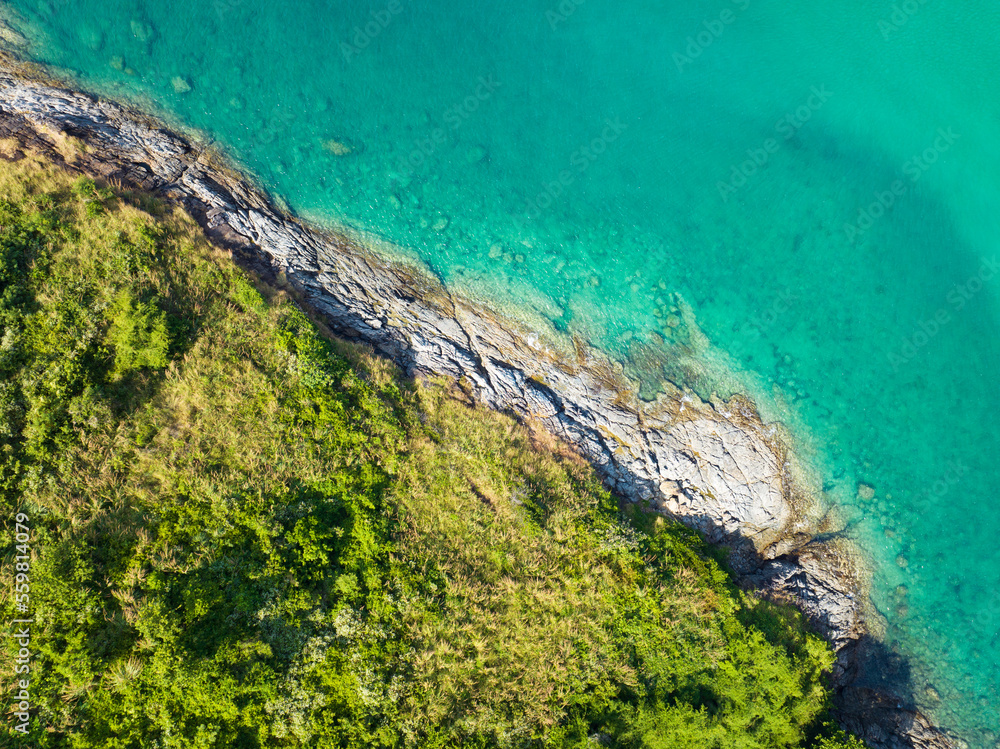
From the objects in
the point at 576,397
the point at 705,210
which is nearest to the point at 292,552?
the point at 576,397

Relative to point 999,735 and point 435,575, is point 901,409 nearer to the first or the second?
point 999,735

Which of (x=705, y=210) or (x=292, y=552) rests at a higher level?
(x=705, y=210)

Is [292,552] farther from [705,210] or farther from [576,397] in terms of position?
[705,210]

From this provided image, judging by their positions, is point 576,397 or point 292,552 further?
point 576,397

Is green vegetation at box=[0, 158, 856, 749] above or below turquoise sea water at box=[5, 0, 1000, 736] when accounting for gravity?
below

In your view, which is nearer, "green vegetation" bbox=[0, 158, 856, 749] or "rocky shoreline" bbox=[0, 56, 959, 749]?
"green vegetation" bbox=[0, 158, 856, 749]
